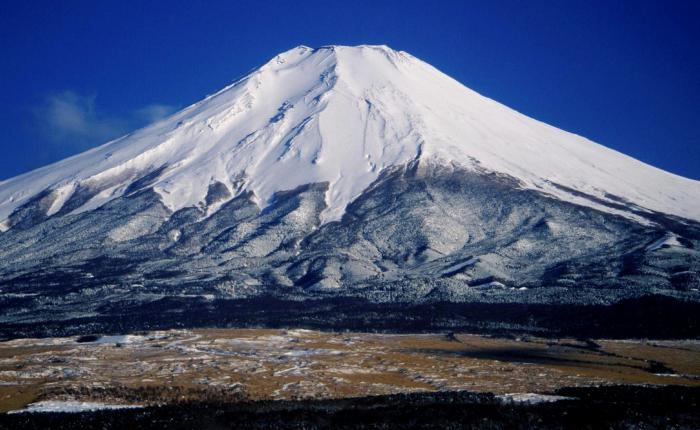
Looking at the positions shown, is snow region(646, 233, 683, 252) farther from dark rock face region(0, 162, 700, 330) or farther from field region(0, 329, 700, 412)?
field region(0, 329, 700, 412)

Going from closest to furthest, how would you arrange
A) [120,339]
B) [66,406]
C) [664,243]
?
[66,406], [120,339], [664,243]

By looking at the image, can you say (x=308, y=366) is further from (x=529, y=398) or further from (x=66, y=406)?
(x=66, y=406)

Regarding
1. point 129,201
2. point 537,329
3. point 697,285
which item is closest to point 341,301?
point 537,329

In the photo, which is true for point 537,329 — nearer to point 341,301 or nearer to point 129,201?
point 341,301

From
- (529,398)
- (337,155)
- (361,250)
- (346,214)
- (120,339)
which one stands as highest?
(337,155)

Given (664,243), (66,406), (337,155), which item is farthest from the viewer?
(337,155)

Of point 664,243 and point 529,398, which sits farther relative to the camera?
point 664,243

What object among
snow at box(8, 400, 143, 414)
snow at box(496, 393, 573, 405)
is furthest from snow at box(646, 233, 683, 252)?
snow at box(8, 400, 143, 414)

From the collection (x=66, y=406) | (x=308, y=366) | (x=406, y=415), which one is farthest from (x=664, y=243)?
(x=66, y=406)
